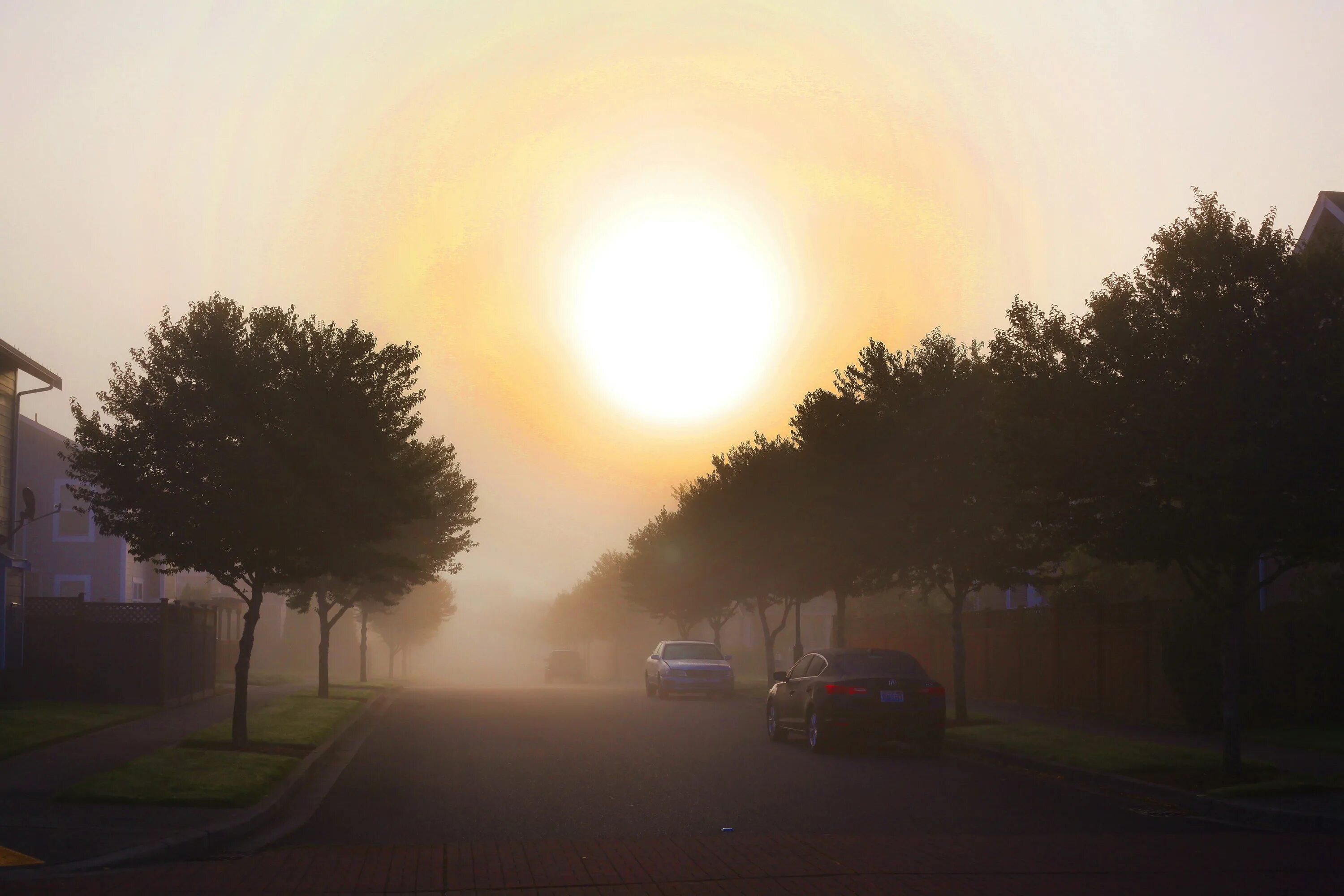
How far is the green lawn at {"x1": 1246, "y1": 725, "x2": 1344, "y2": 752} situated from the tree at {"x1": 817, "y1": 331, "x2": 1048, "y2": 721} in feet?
14.7

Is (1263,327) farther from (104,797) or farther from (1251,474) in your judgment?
(104,797)

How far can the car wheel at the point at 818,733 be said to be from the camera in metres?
19.4

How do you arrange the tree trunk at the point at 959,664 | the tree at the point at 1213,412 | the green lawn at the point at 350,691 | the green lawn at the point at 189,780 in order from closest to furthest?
the green lawn at the point at 189,780, the tree at the point at 1213,412, the tree trunk at the point at 959,664, the green lawn at the point at 350,691

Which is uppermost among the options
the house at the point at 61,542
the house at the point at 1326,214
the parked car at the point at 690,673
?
the house at the point at 1326,214

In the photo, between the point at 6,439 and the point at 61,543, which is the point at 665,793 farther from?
the point at 61,543

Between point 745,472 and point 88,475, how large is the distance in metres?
25.3

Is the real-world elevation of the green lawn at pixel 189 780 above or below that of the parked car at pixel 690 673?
above

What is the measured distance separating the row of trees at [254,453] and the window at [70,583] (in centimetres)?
3067

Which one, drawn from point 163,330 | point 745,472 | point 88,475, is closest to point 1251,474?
point 163,330

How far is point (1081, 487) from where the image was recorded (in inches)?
631

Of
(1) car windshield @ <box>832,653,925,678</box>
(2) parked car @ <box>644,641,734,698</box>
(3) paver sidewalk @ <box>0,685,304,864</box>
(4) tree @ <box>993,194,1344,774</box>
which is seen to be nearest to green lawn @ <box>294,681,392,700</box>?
(2) parked car @ <box>644,641,734,698</box>

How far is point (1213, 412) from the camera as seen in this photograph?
1484 centimetres

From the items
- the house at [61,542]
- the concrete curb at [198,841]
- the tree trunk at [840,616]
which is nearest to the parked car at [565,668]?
the house at [61,542]

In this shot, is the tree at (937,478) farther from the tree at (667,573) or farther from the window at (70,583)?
the window at (70,583)
